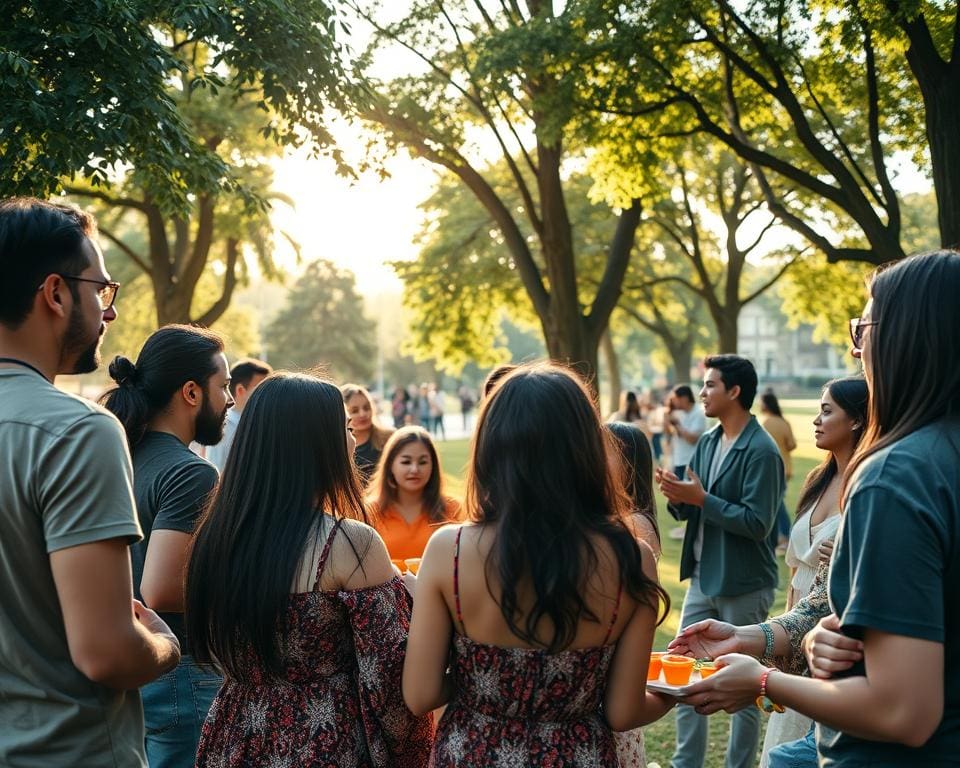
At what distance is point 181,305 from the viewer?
2170 centimetres

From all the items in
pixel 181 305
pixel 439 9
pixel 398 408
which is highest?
pixel 439 9

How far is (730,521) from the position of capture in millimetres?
5742

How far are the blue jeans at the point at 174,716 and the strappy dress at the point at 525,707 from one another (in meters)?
1.25

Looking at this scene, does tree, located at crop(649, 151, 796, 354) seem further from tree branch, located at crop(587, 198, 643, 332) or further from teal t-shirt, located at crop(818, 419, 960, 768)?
teal t-shirt, located at crop(818, 419, 960, 768)

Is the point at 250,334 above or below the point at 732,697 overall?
above

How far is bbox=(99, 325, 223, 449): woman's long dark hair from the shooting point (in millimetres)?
3754

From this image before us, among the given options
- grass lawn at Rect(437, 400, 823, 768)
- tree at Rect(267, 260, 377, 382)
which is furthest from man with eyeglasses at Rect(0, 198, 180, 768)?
tree at Rect(267, 260, 377, 382)

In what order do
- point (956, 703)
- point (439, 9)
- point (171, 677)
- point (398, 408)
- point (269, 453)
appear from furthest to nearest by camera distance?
point (398, 408) < point (439, 9) < point (171, 677) < point (269, 453) < point (956, 703)

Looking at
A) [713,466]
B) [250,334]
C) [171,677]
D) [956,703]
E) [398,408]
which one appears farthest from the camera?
[250,334]

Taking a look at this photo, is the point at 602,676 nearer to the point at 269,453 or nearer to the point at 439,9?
the point at 269,453

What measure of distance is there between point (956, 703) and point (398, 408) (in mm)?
33432

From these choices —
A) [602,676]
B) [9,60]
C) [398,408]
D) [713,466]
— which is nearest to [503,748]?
[602,676]

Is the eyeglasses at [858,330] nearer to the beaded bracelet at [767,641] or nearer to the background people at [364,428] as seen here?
the beaded bracelet at [767,641]

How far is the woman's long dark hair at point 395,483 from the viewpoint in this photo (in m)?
6.20
